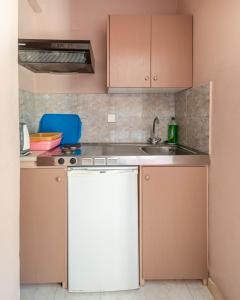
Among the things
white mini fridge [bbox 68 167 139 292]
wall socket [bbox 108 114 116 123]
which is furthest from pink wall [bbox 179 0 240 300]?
wall socket [bbox 108 114 116 123]

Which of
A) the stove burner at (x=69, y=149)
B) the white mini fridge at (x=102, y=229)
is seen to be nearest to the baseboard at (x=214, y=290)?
the white mini fridge at (x=102, y=229)

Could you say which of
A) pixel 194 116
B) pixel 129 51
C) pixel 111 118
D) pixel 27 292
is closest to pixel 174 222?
Result: pixel 194 116

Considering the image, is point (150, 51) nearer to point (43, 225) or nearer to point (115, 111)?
point (115, 111)

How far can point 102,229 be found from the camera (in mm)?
1821

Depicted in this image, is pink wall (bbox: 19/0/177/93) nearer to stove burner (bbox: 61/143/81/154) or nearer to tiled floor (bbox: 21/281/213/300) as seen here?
stove burner (bbox: 61/143/81/154)

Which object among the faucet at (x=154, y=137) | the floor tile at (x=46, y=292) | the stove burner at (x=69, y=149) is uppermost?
the faucet at (x=154, y=137)

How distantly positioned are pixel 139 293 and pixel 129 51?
1.72 m

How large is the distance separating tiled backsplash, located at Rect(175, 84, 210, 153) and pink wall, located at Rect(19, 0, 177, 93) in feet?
2.43

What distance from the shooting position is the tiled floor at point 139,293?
1.81m

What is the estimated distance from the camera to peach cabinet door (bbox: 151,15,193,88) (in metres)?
2.14

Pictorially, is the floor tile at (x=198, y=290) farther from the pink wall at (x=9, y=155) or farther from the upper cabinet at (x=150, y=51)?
the upper cabinet at (x=150, y=51)

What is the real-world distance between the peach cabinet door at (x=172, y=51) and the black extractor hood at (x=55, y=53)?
55 cm

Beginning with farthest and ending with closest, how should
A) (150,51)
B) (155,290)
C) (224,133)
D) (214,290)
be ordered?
(150,51), (155,290), (214,290), (224,133)

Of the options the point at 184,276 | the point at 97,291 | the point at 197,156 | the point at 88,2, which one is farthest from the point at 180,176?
the point at 88,2
